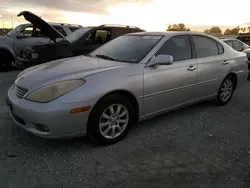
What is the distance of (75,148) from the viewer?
3270 millimetres

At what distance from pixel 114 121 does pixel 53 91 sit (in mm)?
892

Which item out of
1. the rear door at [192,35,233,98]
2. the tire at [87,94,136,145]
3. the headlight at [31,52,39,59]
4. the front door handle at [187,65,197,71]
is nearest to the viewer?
the tire at [87,94,136,145]

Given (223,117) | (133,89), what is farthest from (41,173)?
(223,117)

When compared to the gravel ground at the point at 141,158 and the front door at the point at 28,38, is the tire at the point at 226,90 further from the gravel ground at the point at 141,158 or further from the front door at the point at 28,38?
the front door at the point at 28,38

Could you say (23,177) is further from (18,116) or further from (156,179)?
(156,179)

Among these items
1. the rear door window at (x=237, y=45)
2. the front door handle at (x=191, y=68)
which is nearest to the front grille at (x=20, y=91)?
the front door handle at (x=191, y=68)

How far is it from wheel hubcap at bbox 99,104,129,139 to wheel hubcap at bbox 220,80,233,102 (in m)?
2.55

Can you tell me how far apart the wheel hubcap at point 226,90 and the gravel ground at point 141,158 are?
1.03m

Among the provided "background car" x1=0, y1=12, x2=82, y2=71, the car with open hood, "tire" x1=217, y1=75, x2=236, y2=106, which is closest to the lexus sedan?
"tire" x1=217, y1=75, x2=236, y2=106

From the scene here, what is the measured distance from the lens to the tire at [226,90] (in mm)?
5074

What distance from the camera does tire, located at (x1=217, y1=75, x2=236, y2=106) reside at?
16.6 ft

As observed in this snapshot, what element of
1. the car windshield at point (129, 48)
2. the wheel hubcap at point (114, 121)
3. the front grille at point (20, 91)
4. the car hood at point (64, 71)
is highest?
the car windshield at point (129, 48)

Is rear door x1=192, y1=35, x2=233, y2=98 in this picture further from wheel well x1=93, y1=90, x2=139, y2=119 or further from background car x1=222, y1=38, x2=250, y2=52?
background car x1=222, y1=38, x2=250, y2=52

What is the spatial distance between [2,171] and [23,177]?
28 cm
